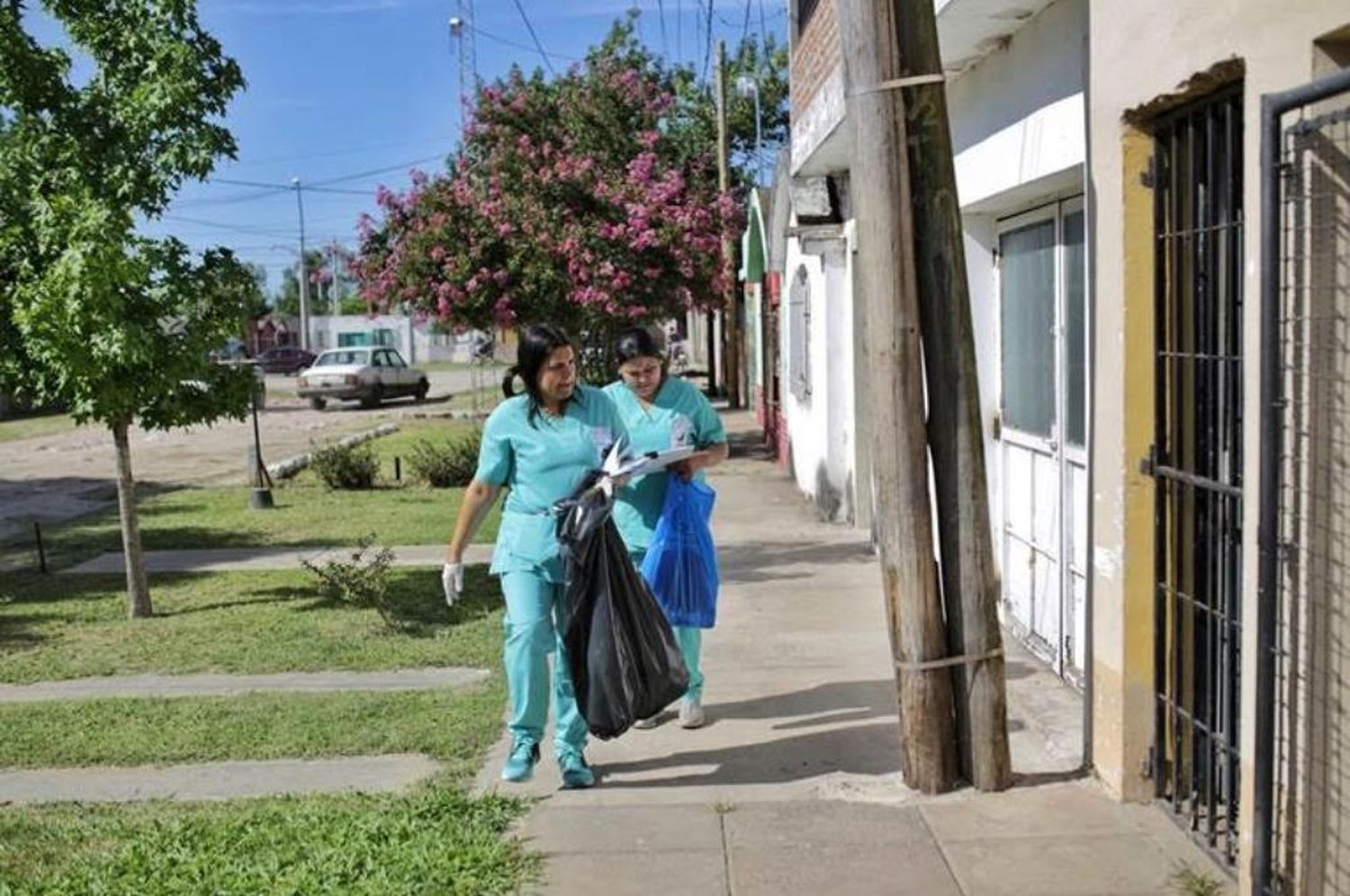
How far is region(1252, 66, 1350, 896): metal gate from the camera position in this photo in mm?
3393

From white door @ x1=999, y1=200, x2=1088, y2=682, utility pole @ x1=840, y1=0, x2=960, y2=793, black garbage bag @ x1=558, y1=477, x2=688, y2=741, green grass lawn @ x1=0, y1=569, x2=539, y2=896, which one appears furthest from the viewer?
white door @ x1=999, y1=200, x2=1088, y2=682

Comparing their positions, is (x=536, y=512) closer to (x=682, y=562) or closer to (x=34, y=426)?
(x=682, y=562)

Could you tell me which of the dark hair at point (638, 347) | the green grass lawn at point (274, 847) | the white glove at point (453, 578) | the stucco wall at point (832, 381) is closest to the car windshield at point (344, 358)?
the stucco wall at point (832, 381)

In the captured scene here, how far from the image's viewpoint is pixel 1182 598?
14.9ft

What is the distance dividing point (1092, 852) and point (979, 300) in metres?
4.11

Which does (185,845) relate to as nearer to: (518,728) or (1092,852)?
(518,728)

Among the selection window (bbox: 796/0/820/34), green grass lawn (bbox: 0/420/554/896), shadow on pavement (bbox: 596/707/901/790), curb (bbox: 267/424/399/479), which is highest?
window (bbox: 796/0/820/34)

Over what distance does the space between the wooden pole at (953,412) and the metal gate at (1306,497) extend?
1.38m

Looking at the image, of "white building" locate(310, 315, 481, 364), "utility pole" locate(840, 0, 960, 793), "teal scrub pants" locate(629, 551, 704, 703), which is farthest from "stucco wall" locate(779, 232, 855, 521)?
"white building" locate(310, 315, 481, 364)

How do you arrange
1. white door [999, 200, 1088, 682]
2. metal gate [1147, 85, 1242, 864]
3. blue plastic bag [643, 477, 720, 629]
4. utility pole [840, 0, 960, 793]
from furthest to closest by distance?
white door [999, 200, 1088, 682] < blue plastic bag [643, 477, 720, 629] < utility pole [840, 0, 960, 793] < metal gate [1147, 85, 1242, 864]

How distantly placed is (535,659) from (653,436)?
1.23m

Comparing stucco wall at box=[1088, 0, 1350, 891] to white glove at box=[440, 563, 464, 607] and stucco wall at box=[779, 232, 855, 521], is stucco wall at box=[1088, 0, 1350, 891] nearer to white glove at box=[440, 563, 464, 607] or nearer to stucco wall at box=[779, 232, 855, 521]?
white glove at box=[440, 563, 464, 607]

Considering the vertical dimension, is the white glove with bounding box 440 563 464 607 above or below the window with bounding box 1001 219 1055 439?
below

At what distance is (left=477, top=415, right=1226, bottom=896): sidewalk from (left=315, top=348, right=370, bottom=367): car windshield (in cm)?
3029
